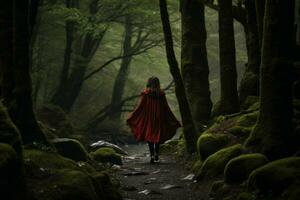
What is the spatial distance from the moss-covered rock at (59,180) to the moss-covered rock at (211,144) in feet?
→ 9.90

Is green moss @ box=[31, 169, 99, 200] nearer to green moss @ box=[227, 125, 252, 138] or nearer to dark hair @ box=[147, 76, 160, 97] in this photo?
A: green moss @ box=[227, 125, 252, 138]

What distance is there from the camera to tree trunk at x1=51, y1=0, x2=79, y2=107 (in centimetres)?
2492

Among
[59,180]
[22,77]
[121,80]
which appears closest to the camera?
[59,180]

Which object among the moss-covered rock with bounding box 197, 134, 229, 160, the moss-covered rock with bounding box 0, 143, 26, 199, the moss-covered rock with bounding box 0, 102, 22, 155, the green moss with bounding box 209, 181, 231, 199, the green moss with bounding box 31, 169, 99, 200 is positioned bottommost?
the green moss with bounding box 209, 181, 231, 199

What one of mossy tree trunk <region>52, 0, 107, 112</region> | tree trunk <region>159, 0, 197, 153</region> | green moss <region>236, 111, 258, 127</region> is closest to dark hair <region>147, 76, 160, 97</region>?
tree trunk <region>159, 0, 197, 153</region>

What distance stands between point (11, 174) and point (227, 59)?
8028 mm

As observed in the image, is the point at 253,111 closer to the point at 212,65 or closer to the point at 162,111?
the point at 162,111

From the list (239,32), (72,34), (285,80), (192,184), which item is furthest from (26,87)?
(239,32)

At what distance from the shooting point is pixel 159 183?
9414mm

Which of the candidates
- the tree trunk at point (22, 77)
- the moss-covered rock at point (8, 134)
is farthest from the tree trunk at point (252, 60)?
the moss-covered rock at point (8, 134)

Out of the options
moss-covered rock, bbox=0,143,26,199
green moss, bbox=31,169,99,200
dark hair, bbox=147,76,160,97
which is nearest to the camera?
moss-covered rock, bbox=0,143,26,199

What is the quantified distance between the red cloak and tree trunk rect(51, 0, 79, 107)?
12.1 meters

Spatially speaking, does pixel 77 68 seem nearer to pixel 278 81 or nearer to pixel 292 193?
pixel 278 81

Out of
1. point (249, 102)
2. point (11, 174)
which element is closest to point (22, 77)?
point (11, 174)
